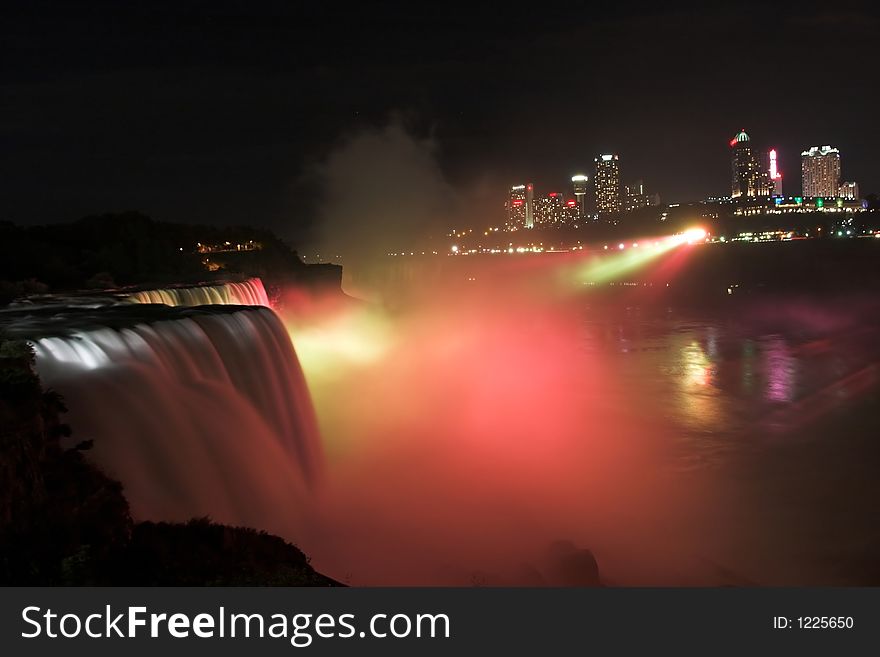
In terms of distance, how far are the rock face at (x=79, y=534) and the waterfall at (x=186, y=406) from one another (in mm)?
959

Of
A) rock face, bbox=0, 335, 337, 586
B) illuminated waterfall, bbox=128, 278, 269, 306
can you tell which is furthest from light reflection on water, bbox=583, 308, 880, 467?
illuminated waterfall, bbox=128, 278, 269, 306

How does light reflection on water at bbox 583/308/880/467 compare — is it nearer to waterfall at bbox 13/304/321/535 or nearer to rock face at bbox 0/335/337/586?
waterfall at bbox 13/304/321/535

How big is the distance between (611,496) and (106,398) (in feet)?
32.0

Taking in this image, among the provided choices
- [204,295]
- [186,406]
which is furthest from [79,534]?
[204,295]

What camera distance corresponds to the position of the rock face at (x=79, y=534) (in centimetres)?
572

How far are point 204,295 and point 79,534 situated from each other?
1421cm

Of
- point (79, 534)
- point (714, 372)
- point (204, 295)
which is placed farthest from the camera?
point (714, 372)

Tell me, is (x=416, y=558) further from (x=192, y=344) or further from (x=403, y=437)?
(x=403, y=437)

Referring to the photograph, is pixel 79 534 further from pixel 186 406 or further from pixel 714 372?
pixel 714 372

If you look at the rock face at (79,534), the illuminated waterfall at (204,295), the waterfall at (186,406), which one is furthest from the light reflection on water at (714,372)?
the illuminated waterfall at (204,295)

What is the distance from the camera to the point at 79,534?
6.22 m

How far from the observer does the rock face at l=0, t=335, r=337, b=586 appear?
18.8 feet

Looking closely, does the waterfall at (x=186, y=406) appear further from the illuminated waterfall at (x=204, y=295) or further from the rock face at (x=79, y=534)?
the illuminated waterfall at (x=204, y=295)

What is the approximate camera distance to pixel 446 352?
34844 millimetres
